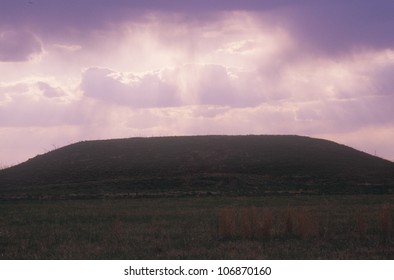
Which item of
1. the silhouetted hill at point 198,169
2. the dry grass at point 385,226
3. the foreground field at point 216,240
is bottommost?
the foreground field at point 216,240

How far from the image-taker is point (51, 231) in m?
21.0

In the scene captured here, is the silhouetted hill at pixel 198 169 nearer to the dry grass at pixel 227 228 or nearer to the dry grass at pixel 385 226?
the dry grass at pixel 227 228

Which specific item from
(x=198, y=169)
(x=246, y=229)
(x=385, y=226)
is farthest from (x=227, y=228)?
(x=198, y=169)

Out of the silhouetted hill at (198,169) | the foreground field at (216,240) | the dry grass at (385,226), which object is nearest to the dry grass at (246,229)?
the foreground field at (216,240)

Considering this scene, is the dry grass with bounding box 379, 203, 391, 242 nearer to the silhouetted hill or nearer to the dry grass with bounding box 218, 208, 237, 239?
the dry grass with bounding box 218, 208, 237, 239

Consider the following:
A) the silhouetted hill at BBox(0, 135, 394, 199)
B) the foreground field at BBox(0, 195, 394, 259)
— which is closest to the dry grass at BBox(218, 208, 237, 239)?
the foreground field at BBox(0, 195, 394, 259)

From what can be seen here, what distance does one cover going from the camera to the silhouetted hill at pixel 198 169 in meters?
63.8

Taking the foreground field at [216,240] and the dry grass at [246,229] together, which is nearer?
the foreground field at [216,240]

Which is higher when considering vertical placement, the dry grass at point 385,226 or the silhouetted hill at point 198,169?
the silhouetted hill at point 198,169

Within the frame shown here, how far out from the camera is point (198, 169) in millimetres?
78062

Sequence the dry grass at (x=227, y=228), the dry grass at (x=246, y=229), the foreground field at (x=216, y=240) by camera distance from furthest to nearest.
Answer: the dry grass at (x=227, y=228) → the dry grass at (x=246, y=229) → the foreground field at (x=216, y=240)

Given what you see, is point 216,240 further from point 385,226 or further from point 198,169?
point 198,169

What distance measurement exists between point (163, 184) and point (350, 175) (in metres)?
25.6
